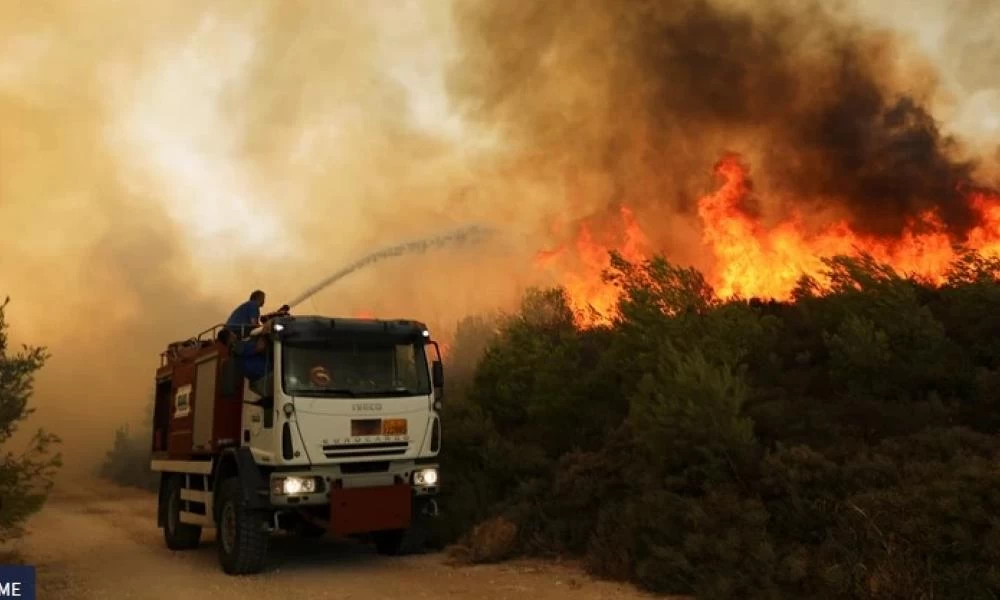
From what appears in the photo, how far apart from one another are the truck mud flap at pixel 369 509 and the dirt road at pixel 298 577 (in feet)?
2.27

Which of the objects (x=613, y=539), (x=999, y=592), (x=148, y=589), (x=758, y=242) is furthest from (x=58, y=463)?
(x=758, y=242)

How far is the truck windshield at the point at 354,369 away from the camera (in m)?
10.6

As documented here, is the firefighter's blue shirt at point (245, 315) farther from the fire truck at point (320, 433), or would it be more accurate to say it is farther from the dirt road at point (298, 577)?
the dirt road at point (298, 577)

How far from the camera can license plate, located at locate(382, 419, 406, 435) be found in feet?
35.6

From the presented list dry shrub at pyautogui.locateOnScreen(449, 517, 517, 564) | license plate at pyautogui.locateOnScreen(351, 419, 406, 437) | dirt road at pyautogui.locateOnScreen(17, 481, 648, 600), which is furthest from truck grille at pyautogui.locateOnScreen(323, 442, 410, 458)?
dry shrub at pyautogui.locateOnScreen(449, 517, 517, 564)

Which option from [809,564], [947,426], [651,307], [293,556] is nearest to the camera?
[809,564]

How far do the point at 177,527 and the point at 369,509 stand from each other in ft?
17.9

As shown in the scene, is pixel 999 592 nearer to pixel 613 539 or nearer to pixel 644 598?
pixel 644 598

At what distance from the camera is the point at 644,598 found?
28.9 feet

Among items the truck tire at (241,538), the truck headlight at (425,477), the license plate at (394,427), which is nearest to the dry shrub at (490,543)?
the truck headlight at (425,477)

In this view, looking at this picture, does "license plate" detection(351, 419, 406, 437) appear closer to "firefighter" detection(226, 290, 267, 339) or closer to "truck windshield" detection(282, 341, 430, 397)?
"truck windshield" detection(282, 341, 430, 397)

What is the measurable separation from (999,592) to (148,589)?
30.8 ft

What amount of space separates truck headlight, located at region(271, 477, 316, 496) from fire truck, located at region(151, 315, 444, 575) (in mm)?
13

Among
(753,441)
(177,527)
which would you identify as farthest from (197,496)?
(753,441)
